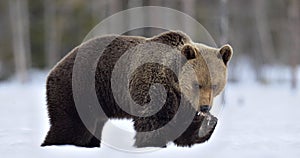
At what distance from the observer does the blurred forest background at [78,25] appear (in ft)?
96.3

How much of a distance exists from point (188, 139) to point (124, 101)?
0.75m

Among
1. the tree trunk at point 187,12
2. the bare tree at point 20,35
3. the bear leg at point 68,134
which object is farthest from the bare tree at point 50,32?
the bear leg at point 68,134

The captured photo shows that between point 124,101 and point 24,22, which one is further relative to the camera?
point 24,22

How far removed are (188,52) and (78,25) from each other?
A: 29.3 metres

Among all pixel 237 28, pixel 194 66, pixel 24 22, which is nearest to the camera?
pixel 194 66

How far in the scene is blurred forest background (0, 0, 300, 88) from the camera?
Result: 2936 centimetres

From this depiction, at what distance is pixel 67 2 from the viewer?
101 ft

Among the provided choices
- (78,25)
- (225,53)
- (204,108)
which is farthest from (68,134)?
(78,25)

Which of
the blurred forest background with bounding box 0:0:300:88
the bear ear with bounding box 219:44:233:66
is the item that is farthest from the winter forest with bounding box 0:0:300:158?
the bear ear with bounding box 219:44:233:66

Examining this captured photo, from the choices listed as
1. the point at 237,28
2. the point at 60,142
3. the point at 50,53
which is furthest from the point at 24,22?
the point at 60,142

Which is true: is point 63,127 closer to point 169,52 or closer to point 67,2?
point 169,52

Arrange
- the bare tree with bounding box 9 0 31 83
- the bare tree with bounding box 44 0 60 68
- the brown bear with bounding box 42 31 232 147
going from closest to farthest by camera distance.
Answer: the brown bear with bounding box 42 31 232 147 → the bare tree with bounding box 9 0 31 83 → the bare tree with bounding box 44 0 60 68

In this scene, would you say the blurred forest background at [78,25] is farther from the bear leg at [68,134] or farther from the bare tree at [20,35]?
the bear leg at [68,134]

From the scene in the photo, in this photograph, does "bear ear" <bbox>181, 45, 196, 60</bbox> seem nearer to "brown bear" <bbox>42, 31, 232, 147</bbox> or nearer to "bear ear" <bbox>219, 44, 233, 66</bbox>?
"brown bear" <bbox>42, 31, 232, 147</bbox>
